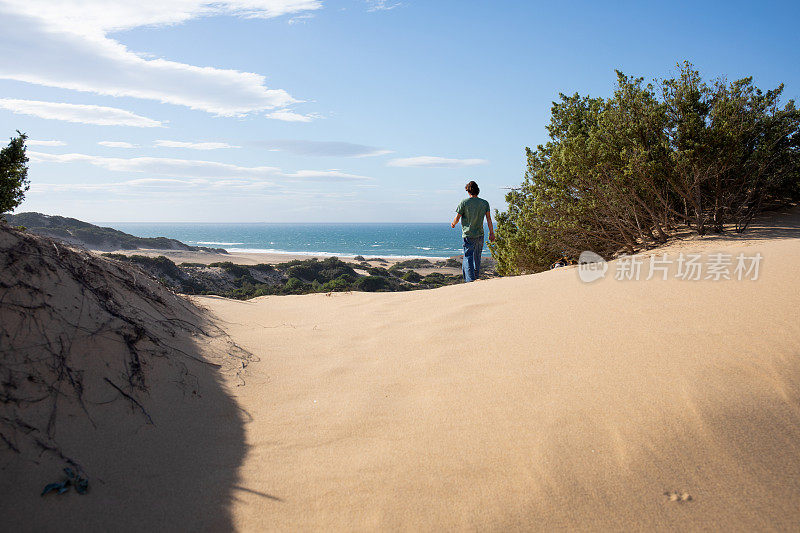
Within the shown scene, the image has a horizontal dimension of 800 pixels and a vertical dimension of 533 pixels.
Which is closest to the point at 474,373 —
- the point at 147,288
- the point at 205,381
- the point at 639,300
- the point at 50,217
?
the point at 639,300

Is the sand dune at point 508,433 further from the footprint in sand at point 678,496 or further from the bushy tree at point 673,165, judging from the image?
the bushy tree at point 673,165

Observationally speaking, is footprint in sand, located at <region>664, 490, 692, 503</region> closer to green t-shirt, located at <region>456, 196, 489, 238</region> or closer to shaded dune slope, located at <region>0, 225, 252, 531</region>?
shaded dune slope, located at <region>0, 225, 252, 531</region>

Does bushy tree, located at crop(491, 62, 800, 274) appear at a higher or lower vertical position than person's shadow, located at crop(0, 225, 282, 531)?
higher

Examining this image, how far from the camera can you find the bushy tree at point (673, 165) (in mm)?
8203

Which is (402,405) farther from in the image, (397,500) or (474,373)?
(397,500)

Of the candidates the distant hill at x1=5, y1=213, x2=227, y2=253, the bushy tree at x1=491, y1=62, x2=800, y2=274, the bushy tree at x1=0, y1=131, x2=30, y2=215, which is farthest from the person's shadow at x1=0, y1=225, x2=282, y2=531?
the distant hill at x1=5, y1=213, x2=227, y2=253

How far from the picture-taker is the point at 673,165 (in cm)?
830

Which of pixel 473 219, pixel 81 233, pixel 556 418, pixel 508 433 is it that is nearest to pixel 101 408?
pixel 508 433

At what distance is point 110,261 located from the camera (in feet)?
16.1

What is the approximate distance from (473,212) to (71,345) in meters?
6.67

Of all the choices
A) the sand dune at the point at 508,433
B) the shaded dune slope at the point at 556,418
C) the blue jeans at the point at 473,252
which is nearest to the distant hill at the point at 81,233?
the blue jeans at the point at 473,252

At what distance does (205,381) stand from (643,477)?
9.38ft

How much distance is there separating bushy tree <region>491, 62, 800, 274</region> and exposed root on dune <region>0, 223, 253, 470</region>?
25.4 ft

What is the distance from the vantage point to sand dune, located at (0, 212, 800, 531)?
2061 millimetres
